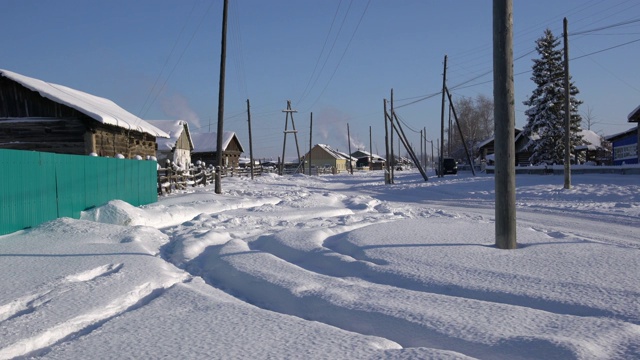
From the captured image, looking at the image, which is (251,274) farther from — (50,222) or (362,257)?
(50,222)

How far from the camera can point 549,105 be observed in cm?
3912

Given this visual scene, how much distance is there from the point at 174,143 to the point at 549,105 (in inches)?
1152

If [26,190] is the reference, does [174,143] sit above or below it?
above

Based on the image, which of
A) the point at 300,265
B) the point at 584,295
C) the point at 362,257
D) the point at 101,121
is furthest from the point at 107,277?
the point at 101,121

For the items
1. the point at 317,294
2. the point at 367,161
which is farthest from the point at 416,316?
the point at 367,161

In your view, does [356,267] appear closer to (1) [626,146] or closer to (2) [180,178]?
(2) [180,178]

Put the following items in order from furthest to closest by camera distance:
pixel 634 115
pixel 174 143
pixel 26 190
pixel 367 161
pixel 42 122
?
pixel 367 161
pixel 174 143
pixel 634 115
pixel 42 122
pixel 26 190

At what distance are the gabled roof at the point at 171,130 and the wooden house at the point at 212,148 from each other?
405 inches

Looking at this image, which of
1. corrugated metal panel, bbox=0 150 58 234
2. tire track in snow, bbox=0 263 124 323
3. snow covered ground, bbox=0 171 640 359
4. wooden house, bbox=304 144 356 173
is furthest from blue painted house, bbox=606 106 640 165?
wooden house, bbox=304 144 356 173

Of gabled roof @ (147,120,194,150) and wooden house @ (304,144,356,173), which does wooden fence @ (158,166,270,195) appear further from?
wooden house @ (304,144,356,173)

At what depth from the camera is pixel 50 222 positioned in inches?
384

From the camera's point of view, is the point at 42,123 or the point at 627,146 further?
the point at 627,146

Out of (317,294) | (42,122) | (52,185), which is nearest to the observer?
(317,294)

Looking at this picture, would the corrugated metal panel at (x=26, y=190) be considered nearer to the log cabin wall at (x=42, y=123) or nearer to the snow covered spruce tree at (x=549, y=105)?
the log cabin wall at (x=42, y=123)
